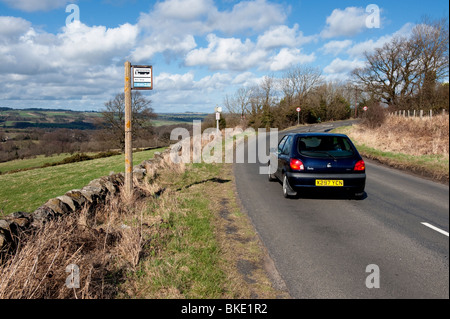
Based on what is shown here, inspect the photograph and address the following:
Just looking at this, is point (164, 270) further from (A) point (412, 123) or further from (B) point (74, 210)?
(A) point (412, 123)

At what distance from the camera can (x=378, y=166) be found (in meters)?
13.8

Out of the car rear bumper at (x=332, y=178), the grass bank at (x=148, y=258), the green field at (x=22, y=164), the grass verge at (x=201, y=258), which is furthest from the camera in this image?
the green field at (x=22, y=164)

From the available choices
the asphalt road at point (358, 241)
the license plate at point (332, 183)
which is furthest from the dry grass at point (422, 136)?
the license plate at point (332, 183)

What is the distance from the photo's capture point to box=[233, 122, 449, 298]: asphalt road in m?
3.35

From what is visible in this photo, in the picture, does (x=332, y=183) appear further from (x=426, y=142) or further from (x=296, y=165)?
(x=426, y=142)

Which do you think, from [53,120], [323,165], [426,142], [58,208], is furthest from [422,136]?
[53,120]

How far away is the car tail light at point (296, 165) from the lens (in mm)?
7262

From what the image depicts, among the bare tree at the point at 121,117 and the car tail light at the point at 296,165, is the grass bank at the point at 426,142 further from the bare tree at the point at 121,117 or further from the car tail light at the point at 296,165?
the bare tree at the point at 121,117

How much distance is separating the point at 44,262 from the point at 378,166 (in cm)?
1368

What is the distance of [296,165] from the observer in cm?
736

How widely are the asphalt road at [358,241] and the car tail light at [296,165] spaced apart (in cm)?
91

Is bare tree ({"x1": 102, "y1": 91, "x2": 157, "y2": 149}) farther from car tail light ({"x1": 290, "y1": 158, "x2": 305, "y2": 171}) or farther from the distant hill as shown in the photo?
car tail light ({"x1": 290, "y1": 158, "x2": 305, "y2": 171})

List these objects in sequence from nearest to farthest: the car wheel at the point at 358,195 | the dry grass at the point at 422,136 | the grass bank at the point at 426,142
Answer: the grass bank at the point at 426,142, the dry grass at the point at 422,136, the car wheel at the point at 358,195
